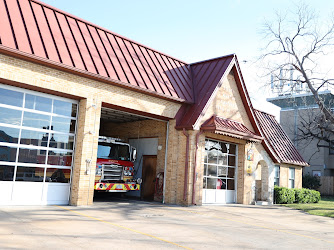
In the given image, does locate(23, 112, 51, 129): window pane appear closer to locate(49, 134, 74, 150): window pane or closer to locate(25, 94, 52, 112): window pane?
locate(25, 94, 52, 112): window pane

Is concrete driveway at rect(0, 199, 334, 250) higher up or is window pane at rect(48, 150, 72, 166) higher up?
window pane at rect(48, 150, 72, 166)

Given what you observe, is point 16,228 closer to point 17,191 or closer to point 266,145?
point 17,191

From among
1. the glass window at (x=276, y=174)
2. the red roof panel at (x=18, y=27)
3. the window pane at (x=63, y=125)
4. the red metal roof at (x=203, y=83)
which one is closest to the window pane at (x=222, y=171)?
the red metal roof at (x=203, y=83)

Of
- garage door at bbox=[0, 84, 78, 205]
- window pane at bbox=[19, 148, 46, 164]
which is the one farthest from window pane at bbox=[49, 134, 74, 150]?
window pane at bbox=[19, 148, 46, 164]

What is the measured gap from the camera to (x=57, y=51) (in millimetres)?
12469

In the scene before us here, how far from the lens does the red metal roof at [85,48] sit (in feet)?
38.5

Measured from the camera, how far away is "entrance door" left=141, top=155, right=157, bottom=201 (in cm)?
1855

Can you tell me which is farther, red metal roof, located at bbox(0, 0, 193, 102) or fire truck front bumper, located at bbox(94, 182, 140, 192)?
fire truck front bumper, located at bbox(94, 182, 140, 192)

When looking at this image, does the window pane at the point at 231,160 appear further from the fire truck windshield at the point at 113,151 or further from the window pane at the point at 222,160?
the fire truck windshield at the point at 113,151

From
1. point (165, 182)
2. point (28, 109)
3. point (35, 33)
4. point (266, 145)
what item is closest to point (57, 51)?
point (35, 33)

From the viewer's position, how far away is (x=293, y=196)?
23109 millimetres

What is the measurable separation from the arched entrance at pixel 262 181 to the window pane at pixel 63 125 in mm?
13114

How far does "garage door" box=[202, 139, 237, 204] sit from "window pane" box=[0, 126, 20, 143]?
9.28 metres

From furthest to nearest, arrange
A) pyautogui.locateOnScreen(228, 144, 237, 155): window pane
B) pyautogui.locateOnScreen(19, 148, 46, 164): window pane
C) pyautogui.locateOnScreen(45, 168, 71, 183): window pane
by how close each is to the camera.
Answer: pyautogui.locateOnScreen(228, 144, 237, 155): window pane, pyautogui.locateOnScreen(45, 168, 71, 183): window pane, pyautogui.locateOnScreen(19, 148, 46, 164): window pane
